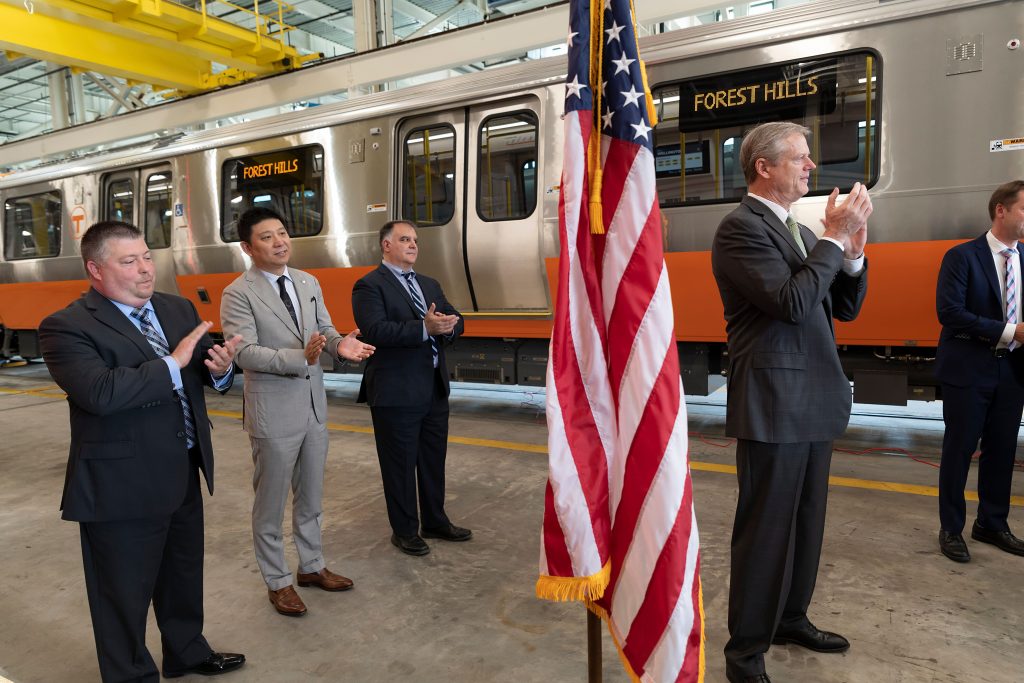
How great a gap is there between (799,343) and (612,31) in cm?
127

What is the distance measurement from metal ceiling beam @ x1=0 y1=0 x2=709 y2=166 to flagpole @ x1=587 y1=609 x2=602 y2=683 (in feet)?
21.5

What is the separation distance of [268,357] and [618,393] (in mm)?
1761

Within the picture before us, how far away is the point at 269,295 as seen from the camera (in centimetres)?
321

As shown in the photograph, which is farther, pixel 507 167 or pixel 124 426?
pixel 507 167

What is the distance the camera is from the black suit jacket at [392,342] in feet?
12.1

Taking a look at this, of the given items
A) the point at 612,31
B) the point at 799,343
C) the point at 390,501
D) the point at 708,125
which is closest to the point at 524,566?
the point at 390,501

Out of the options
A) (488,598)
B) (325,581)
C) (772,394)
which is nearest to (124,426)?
(325,581)

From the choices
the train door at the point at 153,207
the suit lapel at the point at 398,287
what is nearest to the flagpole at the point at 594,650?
the suit lapel at the point at 398,287

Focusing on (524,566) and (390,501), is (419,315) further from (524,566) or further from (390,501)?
(524,566)

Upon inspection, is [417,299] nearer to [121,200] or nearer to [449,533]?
[449,533]

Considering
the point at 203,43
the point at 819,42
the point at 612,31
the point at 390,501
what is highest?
the point at 203,43

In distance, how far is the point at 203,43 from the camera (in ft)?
31.7

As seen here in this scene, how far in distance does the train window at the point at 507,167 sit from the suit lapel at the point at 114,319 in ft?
13.3

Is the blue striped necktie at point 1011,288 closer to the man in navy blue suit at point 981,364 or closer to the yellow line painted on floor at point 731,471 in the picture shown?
the man in navy blue suit at point 981,364
